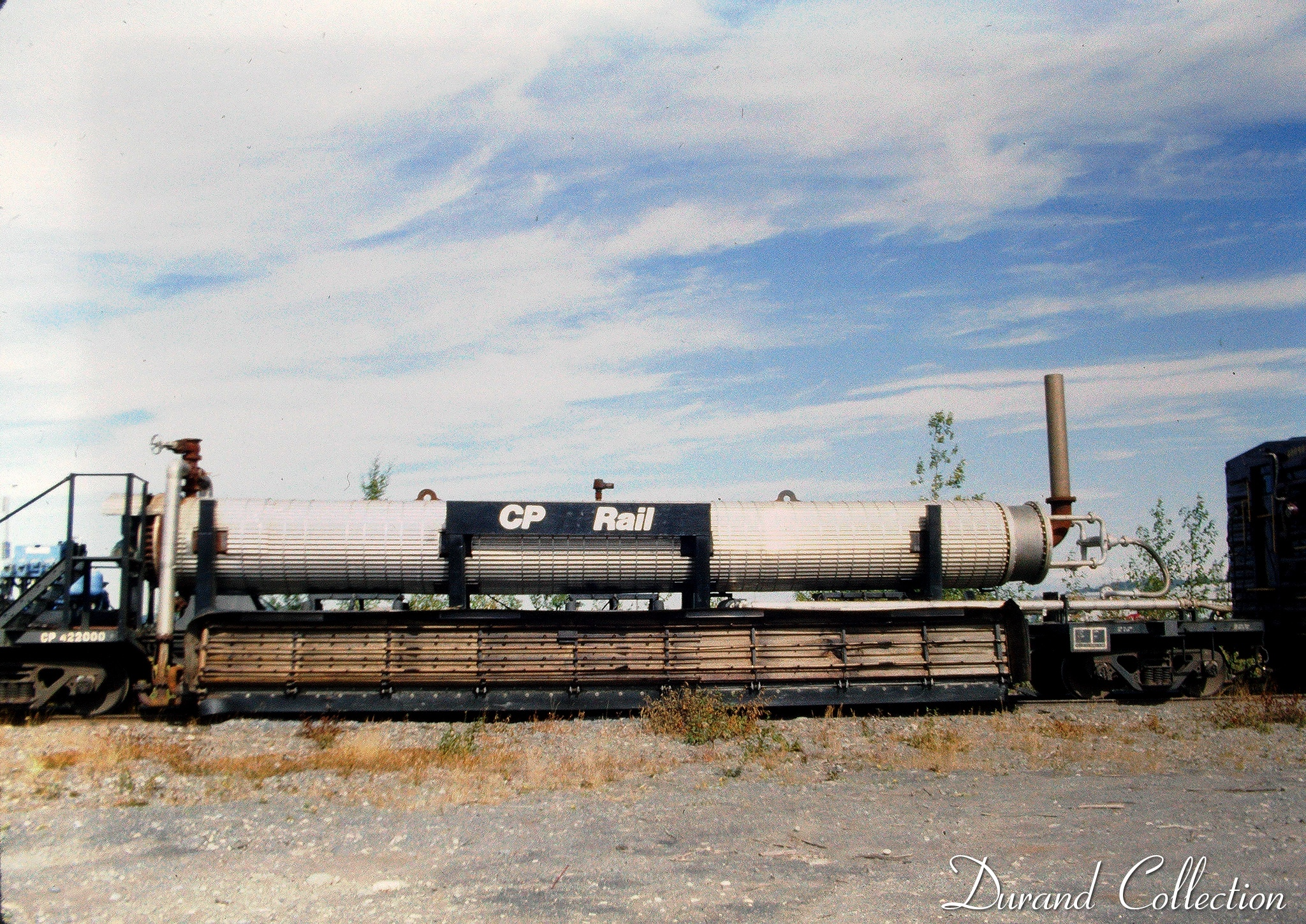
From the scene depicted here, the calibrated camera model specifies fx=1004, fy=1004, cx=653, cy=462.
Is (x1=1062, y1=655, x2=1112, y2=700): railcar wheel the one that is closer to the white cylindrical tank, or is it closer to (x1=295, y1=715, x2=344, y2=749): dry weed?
the white cylindrical tank

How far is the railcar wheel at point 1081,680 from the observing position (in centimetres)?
1659

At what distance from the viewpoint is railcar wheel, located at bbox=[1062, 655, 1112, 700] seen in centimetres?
1659

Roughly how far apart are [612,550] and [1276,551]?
11.5 metres

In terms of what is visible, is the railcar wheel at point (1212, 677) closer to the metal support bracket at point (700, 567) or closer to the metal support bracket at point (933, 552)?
the metal support bracket at point (933, 552)

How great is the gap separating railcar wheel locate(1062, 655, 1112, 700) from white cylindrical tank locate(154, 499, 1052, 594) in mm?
1760

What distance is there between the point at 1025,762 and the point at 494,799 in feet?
19.8

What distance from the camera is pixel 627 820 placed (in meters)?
8.84

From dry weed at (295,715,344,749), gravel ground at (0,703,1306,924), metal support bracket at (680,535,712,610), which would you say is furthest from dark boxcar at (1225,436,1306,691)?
dry weed at (295,715,344,749)

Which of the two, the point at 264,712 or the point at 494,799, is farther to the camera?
the point at 264,712

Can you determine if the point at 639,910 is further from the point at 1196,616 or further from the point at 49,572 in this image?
the point at 1196,616

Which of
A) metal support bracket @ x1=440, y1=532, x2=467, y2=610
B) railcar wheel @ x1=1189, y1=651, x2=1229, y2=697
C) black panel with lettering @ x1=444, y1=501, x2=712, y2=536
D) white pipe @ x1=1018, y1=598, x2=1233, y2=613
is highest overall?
black panel with lettering @ x1=444, y1=501, x2=712, y2=536

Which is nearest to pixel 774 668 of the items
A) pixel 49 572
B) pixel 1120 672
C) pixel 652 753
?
pixel 652 753

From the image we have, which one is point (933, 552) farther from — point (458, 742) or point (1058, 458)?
point (458, 742)

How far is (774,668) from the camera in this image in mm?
14836
